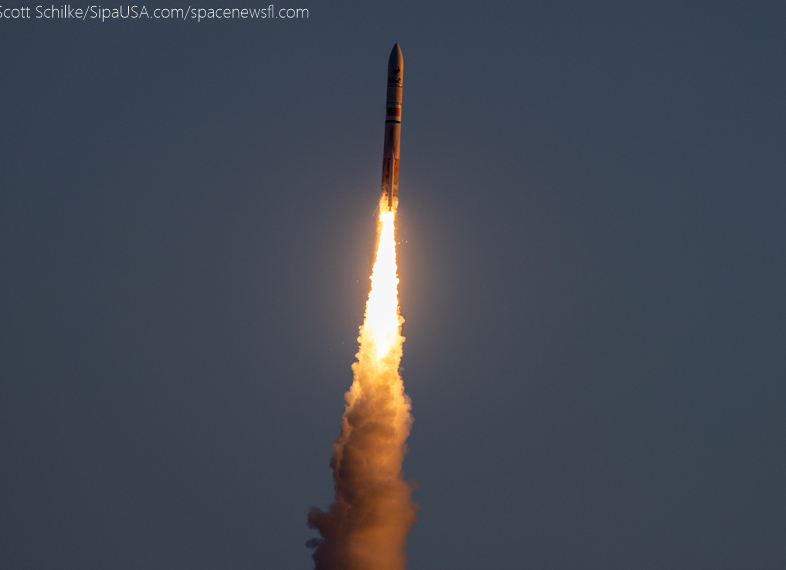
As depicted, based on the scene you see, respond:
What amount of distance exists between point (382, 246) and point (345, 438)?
23.7ft

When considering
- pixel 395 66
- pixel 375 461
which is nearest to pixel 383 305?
pixel 375 461

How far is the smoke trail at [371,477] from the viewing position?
47.8 m

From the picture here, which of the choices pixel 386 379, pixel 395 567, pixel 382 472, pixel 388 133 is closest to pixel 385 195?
pixel 388 133

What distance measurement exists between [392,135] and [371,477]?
1204 cm

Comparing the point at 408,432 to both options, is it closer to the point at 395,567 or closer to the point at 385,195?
the point at 395,567

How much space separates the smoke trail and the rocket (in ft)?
2.73

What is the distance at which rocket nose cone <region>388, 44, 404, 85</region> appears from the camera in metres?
49.8

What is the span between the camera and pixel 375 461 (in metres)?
48.3

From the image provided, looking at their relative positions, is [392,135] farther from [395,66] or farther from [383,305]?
[383,305]

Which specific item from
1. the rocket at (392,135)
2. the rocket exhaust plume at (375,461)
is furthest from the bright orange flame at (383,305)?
the rocket at (392,135)

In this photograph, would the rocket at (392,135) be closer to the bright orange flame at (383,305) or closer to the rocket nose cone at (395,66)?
the rocket nose cone at (395,66)

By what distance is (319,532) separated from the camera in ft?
159

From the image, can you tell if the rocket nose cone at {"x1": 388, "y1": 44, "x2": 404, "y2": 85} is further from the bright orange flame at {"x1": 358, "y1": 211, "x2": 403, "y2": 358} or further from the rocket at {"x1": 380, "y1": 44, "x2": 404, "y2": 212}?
the bright orange flame at {"x1": 358, "y1": 211, "x2": 403, "y2": 358}

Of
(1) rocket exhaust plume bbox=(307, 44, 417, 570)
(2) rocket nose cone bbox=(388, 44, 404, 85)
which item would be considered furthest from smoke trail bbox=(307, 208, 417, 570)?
(2) rocket nose cone bbox=(388, 44, 404, 85)
